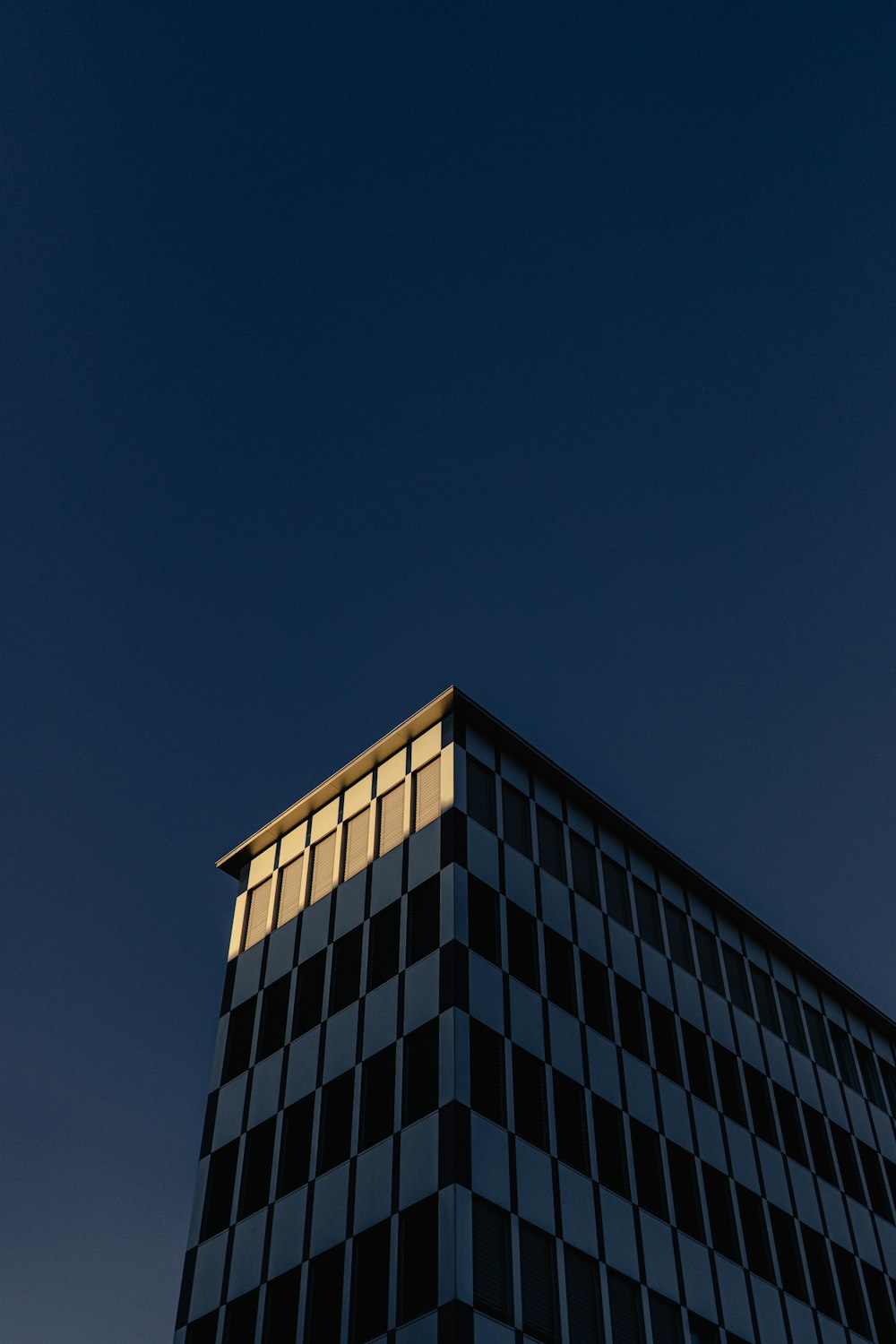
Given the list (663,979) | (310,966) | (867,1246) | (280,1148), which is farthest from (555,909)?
(867,1246)

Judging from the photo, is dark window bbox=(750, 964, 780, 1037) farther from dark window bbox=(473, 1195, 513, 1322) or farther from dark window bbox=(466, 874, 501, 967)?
dark window bbox=(473, 1195, 513, 1322)

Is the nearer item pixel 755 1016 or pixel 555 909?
pixel 555 909

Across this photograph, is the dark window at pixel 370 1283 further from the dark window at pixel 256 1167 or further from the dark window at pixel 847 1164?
the dark window at pixel 847 1164

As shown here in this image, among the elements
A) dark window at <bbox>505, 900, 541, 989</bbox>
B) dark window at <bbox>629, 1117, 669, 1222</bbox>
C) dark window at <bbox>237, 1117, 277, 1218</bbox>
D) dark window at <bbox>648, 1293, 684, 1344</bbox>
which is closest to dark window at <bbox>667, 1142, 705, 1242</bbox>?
dark window at <bbox>629, 1117, 669, 1222</bbox>

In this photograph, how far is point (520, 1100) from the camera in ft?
115

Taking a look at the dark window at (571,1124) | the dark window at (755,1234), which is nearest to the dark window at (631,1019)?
the dark window at (571,1124)

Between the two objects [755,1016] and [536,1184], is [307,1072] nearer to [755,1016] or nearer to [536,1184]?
[536,1184]

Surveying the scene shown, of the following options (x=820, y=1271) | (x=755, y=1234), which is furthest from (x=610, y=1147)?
(x=820, y=1271)

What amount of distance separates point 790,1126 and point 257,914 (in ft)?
68.5

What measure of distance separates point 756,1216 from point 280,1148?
15766 mm

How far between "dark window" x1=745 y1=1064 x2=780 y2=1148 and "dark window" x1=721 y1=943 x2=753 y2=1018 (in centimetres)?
266

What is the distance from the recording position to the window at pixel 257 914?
→ 45375 millimetres

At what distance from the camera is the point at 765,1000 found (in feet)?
161

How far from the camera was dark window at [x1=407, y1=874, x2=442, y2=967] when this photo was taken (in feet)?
123
